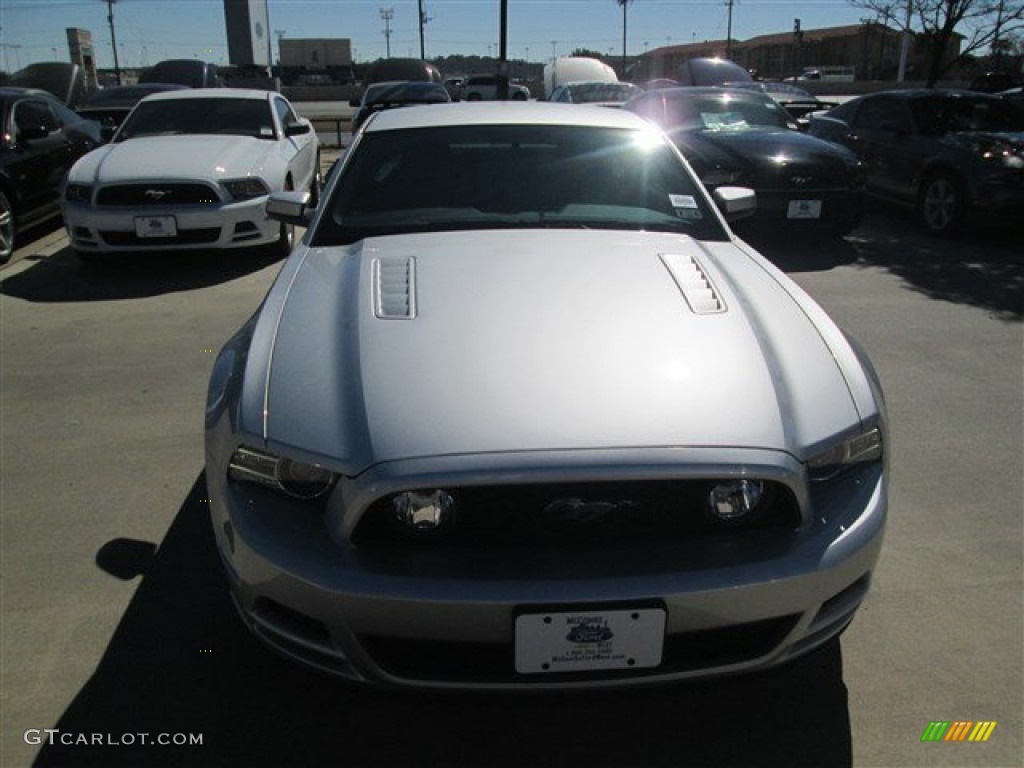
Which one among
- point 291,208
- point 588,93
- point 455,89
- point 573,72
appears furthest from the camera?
point 455,89

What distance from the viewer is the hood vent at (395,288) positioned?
2.45 metres

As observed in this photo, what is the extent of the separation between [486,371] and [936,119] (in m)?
9.05

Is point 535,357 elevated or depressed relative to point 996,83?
depressed

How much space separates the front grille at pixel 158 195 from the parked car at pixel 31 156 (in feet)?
4.53

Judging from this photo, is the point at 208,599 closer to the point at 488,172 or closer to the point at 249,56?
the point at 488,172

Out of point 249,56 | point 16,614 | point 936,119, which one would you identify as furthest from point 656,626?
point 249,56

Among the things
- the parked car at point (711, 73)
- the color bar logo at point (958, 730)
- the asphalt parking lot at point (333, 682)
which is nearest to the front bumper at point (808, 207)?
the asphalt parking lot at point (333, 682)

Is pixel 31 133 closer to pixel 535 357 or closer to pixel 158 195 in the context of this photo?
pixel 158 195

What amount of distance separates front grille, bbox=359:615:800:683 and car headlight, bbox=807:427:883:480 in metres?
0.36

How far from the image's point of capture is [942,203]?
8.79m

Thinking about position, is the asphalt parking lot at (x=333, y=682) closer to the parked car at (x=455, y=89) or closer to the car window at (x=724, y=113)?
the car window at (x=724, y=113)

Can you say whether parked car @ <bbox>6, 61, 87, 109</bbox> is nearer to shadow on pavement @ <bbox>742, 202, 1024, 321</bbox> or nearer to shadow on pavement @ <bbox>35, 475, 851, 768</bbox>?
shadow on pavement @ <bbox>742, 202, 1024, 321</bbox>

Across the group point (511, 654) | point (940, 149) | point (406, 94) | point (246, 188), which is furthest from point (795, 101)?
point (511, 654)
